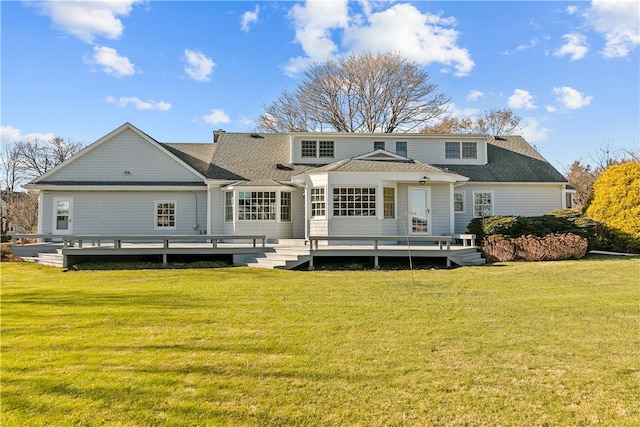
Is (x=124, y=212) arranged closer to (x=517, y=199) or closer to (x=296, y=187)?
(x=296, y=187)

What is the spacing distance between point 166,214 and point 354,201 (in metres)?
9.51

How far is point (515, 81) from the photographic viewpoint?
25.2m

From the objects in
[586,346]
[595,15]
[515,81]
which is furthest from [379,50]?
[586,346]

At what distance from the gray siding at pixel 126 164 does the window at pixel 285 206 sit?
180 inches

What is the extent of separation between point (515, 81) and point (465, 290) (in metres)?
21.9

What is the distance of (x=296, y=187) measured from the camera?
17703 mm

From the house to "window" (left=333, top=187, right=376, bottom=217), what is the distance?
41 mm

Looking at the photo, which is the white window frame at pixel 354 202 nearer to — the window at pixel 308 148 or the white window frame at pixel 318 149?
the white window frame at pixel 318 149

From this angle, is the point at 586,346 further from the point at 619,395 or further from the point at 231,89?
the point at 231,89

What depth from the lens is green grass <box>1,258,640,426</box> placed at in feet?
10.8

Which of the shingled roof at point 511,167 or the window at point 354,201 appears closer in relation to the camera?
the window at point 354,201

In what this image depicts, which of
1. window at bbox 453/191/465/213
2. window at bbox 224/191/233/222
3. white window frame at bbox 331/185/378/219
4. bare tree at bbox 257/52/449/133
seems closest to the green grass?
white window frame at bbox 331/185/378/219

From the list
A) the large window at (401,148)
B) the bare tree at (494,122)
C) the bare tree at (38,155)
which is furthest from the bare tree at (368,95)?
the bare tree at (38,155)

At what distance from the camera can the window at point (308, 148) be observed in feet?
65.3
